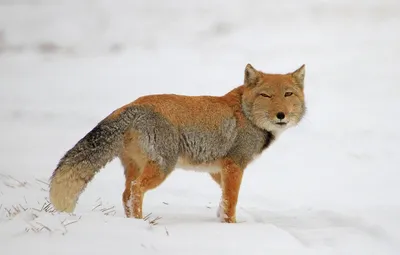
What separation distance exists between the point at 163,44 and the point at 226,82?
13.5ft

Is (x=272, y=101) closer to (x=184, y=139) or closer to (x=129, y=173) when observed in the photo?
(x=184, y=139)

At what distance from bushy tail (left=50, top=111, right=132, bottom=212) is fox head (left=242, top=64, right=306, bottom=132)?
72.9 inches

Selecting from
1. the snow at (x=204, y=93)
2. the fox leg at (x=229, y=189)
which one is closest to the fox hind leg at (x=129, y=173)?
the snow at (x=204, y=93)

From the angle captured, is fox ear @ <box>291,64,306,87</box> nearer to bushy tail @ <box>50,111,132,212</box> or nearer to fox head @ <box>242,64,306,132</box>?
fox head @ <box>242,64,306,132</box>

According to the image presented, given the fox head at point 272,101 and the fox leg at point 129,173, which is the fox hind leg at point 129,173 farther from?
the fox head at point 272,101

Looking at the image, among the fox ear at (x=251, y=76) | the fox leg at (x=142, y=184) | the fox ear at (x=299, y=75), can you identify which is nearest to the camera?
the fox leg at (x=142, y=184)

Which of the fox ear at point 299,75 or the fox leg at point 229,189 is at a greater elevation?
the fox ear at point 299,75

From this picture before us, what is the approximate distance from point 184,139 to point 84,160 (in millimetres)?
1411

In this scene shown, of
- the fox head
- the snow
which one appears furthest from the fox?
the snow

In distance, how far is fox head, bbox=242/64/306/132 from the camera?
339 inches

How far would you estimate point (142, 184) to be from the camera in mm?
7828

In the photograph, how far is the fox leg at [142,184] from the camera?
781 centimetres

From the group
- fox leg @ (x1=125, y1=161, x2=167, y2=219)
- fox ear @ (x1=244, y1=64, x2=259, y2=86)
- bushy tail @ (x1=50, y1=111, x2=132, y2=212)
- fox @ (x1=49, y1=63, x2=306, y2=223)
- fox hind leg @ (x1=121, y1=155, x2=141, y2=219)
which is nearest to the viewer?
bushy tail @ (x1=50, y1=111, x2=132, y2=212)

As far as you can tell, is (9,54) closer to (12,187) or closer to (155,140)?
(12,187)
